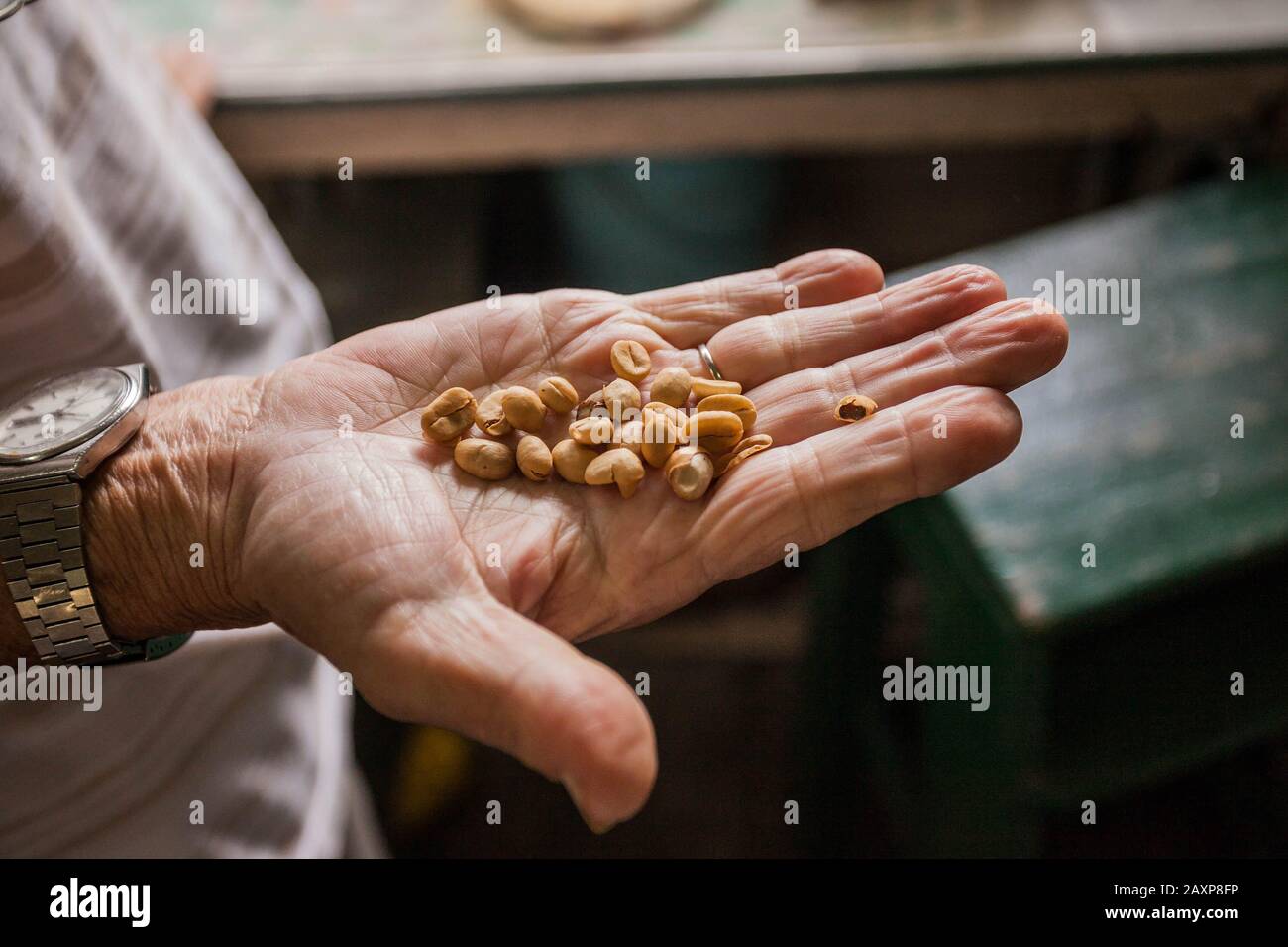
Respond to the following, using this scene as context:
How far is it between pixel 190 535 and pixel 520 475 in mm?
228

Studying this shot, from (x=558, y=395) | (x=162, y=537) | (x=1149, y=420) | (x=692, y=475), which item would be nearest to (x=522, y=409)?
(x=558, y=395)

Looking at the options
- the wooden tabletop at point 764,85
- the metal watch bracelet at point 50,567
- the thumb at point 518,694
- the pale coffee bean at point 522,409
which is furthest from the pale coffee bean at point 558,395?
the wooden tabletop at point 764,85

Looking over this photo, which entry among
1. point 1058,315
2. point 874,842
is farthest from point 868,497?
point 874,842

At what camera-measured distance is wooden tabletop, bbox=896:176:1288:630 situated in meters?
0.92

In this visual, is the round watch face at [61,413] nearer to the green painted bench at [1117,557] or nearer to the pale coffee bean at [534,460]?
the pale coffee bean at [534,460]

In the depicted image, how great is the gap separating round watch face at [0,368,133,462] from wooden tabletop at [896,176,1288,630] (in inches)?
28.1

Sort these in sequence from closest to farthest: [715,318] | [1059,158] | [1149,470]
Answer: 1. [715,318]
2. [1149,470]
3. [1059,158]

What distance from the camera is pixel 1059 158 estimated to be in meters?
1.80

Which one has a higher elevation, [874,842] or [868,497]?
[868,497]

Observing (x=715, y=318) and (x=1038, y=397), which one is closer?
(x=715, y=318)

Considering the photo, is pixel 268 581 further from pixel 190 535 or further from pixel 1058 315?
pixel 1058 315

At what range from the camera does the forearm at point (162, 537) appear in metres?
0.71

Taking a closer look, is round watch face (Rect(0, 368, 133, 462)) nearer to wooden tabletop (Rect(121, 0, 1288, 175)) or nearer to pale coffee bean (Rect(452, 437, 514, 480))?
pale coffee bean (Rect(452, 437, 514, 480))
